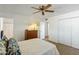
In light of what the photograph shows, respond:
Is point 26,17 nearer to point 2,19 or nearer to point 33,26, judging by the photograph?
point 33,26

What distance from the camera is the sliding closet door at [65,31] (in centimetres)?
163

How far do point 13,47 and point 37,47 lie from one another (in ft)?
1.24

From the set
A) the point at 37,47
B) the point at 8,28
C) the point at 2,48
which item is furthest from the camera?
the point at 37,47

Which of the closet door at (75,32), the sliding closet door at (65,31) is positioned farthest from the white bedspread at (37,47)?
the closet door at (75,32)

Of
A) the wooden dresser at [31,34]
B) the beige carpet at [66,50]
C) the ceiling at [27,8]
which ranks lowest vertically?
the beige carpet at [66,50]

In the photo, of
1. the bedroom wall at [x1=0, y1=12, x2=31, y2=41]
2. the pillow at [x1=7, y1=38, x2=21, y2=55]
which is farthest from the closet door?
the pillow at [x1=7, y1=38, x2=21, y2=55]

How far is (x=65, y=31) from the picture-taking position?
1.68 metres

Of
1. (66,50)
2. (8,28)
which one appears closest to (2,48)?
(8,28)

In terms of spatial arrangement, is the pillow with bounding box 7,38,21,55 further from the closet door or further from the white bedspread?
the closet door

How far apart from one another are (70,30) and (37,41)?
1.76 ft

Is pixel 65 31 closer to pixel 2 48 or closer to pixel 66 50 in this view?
pixel 66 50

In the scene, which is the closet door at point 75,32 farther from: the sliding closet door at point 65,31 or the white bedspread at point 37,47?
the white bedspread at point 37,47

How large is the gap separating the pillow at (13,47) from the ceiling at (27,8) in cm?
42
